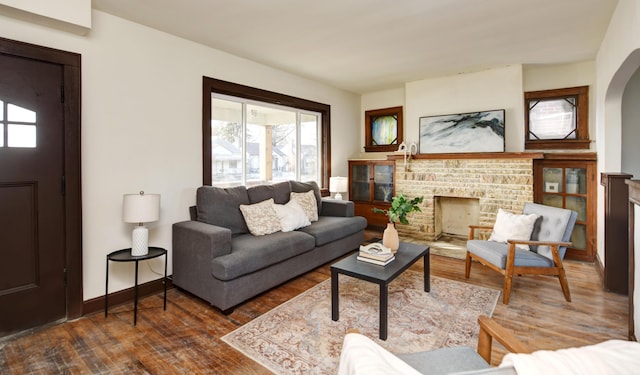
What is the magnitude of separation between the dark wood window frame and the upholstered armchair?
2.87 meters

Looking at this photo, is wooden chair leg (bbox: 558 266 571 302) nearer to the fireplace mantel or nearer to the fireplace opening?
the fireplace mantel

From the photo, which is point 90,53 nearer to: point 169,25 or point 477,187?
point 169,25

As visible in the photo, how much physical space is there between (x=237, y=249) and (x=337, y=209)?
76.6 inches

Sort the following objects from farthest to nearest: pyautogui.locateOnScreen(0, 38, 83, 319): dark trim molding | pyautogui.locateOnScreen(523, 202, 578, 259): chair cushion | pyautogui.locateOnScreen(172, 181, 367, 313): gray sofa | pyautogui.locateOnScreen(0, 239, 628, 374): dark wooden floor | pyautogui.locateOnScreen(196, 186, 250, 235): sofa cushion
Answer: pyautogui.locateOnScreen(196, 186, 250, 235): sofa cushion → pyautogui.locateOnScreen(523, 202, 578, 259): chair cushion → pyautogui.locateOnScreen(172, 181, 367, 313): gray sofa → pyautogui.locateOnScreen(0, 38, 83, 319): dark trim molding → pyautogui.locateOnScreen(0, 239, 628, 374): dark wooden floor

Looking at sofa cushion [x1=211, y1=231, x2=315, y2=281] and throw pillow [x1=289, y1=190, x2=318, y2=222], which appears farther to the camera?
throw pillow [x1=289, y1=190, x2=318, y2=222]

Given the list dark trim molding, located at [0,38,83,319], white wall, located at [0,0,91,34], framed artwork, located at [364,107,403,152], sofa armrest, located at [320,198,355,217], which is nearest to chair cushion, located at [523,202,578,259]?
sofa armrest, located at [320,198,355,217]

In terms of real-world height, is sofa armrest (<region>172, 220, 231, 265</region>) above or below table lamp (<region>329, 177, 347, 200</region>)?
below

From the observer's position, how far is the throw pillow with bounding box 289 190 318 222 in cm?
408

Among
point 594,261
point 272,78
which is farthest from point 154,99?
point 594,261

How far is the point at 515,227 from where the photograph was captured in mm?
3131

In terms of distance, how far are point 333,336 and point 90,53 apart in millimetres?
3017

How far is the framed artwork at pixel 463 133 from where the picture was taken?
4492 mm

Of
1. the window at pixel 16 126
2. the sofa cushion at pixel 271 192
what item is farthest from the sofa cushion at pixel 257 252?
the window at pixel 16 126

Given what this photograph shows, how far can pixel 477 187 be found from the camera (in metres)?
4.66
